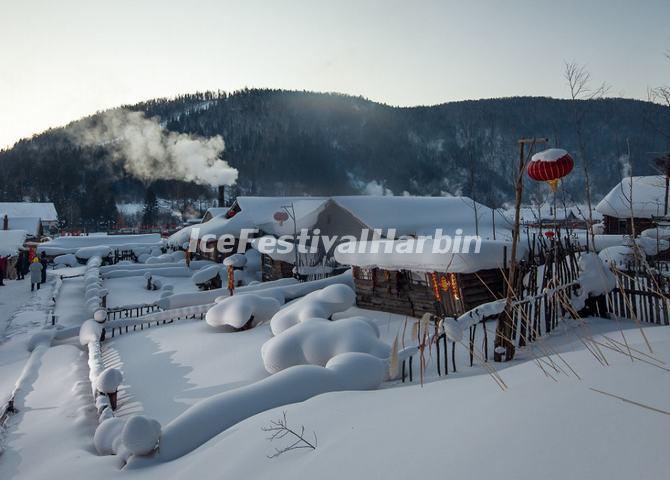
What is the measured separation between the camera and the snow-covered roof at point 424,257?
429 inches

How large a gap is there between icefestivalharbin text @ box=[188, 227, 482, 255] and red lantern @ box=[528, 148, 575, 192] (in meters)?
3.22

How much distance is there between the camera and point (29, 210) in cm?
6150

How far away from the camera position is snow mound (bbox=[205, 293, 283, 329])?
1280 centimetres

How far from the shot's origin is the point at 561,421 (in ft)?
7.99

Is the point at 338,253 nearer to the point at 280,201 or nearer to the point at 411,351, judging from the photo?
the point at 411,351

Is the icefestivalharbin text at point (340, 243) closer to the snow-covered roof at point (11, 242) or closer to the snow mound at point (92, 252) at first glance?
the snow mound at point (92, 252)

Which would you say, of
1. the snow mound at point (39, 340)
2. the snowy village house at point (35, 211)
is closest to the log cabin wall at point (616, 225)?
the snow mound at point (39, 340)

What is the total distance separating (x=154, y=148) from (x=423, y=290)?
111 metres

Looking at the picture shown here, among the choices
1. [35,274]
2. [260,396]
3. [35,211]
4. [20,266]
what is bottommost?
[20,266]

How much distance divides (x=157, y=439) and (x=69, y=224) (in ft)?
272

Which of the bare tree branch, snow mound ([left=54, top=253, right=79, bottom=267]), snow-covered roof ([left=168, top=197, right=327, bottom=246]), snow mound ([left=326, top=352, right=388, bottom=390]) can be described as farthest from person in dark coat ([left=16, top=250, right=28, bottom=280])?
the bare tree branch

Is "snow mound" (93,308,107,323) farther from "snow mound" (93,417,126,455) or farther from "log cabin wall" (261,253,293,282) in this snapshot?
"log cabin wall" (261,253,293,282)

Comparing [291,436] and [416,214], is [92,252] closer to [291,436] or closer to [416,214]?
[416,214]

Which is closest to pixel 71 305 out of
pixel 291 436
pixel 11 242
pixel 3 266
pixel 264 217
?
pixel 3 266
